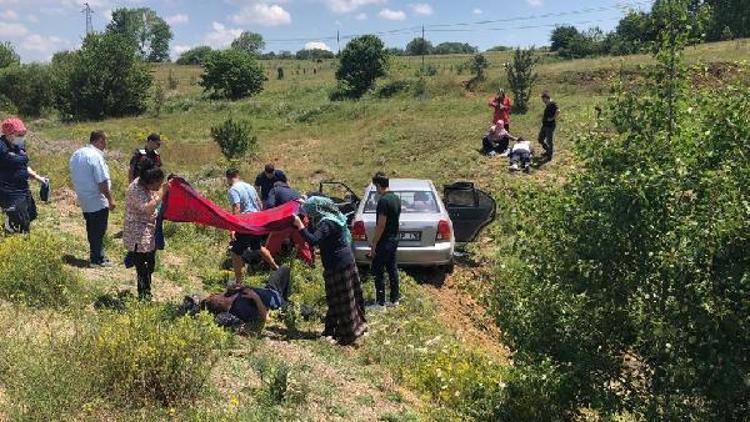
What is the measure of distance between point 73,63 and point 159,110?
20.0ft

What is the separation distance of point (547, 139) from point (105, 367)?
45.9ft

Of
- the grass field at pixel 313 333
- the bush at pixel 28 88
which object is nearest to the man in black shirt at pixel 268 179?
the grass field at pixel 313 333

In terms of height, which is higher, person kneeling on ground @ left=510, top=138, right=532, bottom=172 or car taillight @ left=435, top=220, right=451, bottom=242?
person kneeling on ground @ left=510, top=138, right=532, bottom=172

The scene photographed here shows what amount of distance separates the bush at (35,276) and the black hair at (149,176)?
1.33 meters

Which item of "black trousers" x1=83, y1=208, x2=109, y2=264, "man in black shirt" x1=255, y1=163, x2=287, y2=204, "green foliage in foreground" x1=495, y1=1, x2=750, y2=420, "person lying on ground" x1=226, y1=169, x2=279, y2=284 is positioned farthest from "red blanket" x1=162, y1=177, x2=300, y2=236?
"green foliage in foreground" x1=495, y1=1, x2=750, y2=420

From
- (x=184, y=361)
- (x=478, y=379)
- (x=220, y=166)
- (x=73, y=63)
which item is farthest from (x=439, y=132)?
(x=73, y=63)

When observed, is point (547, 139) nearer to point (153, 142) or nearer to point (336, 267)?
point (153, 142)

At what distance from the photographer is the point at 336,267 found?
6.71 m

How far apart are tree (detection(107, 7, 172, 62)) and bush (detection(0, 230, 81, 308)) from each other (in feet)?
435

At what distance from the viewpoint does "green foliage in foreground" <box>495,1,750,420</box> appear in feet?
13.9

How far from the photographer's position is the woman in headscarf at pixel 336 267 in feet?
21.5

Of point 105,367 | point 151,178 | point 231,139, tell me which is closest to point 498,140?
point 231,139

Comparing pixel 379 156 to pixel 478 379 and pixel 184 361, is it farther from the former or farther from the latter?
pixel 184 361

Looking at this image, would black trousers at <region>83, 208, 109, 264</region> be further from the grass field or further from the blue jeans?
the blue jeans
